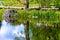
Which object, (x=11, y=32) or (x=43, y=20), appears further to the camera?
(x=43, y=20)

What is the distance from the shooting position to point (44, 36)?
2044 centimetres

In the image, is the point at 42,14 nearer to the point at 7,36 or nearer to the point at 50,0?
the point at 50,0

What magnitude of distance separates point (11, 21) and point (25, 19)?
1181mm

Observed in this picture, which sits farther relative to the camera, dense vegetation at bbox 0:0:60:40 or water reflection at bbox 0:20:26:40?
dense vegetation at bbox 0:0:60:40

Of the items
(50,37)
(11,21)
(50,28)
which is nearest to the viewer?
(50,37)

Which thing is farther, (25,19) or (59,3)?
(59,3)

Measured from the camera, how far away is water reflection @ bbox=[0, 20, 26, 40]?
20714mm

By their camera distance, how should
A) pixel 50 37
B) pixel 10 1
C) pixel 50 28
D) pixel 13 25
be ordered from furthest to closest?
1. pixel 10 1
2. pixel 13 25
3. pixel 50 28
4. pixel 50 37

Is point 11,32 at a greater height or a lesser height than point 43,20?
greater

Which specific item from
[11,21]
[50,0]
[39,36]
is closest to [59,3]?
[50,0]

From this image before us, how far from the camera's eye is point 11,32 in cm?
2233

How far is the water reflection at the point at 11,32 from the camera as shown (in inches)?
816

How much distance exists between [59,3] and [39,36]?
10.9m

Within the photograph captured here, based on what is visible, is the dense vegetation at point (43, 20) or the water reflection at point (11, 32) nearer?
the water reflection at point (11, 32)
